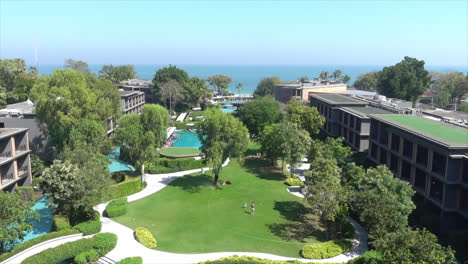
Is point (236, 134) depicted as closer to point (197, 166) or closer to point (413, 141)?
point (197, 166)

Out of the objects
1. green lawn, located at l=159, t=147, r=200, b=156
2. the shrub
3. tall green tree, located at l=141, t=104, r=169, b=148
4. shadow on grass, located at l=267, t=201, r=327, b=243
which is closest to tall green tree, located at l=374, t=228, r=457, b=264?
shadow on grass, located at l=267, t=201, r=327, b=243

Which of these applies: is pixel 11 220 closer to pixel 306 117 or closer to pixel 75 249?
pixel 75 249

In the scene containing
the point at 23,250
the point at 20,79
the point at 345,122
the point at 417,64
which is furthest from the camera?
the point at 417,64

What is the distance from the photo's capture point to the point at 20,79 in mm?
83188

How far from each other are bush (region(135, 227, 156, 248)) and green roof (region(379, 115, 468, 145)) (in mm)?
28765

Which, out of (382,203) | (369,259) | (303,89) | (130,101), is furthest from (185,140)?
(369,259)

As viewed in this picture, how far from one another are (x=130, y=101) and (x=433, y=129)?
2582 inches

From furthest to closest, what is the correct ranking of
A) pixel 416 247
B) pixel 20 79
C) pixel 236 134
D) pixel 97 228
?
pixel 20 79
pixel 236 134
pixel 97 228
pixel 416 247

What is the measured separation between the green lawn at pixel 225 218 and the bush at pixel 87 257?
17.2 feet

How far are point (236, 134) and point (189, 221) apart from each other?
14040 millimetres

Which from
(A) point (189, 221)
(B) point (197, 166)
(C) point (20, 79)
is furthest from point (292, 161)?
(C) point (20, 79)

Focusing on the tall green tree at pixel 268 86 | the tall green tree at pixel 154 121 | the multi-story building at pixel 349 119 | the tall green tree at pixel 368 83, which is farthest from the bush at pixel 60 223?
the tall green tree at pixel 368 83

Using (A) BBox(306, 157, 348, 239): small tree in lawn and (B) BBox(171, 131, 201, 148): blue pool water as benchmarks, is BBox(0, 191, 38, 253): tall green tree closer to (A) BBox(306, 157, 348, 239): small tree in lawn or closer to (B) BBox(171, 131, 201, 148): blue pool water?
(A) BBox(306, 157, 348, 239): small tree in lawn

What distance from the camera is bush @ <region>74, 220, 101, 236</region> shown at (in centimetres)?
3394
